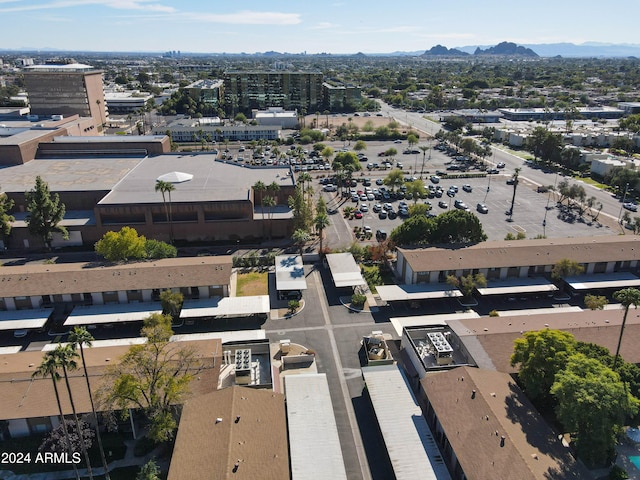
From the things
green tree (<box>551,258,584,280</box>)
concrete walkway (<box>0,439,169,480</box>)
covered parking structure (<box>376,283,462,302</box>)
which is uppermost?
green tree (<box>551,258,584,280</box>)

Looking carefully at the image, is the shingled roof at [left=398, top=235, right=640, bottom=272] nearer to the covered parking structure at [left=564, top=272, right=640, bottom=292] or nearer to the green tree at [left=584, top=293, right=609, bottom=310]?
the covered parking structure at [left=564, top=272, right=640, bottom=292]

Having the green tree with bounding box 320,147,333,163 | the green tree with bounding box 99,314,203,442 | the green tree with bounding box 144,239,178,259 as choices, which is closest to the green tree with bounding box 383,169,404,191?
the green tree with bounding box 320,147,333,163

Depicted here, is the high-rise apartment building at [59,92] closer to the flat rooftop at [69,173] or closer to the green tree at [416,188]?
the flat rooftop at [69,173]

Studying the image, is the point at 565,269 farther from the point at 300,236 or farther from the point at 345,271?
the point at 300,236

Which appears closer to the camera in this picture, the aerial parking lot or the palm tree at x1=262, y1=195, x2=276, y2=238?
the palm tree at x1=262, y1=195, x2=276, y2=238

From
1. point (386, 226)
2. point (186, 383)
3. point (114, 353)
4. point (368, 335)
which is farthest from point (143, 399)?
point (386, 226)

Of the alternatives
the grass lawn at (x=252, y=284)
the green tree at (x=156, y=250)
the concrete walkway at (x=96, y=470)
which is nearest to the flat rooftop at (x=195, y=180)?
the green tree at (x=156, y=250)
